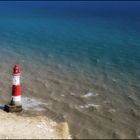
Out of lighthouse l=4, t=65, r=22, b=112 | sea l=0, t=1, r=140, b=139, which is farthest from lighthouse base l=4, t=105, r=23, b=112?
sea l=0, t=1, r=140, b=139

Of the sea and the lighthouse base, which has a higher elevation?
the lighthouse base

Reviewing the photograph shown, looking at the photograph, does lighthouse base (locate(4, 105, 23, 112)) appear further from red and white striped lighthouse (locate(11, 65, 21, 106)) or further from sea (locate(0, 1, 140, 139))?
sea (locate(0, 1, 140, 139))

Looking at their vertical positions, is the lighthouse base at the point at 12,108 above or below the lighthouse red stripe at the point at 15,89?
below

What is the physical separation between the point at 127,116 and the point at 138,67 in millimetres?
7495

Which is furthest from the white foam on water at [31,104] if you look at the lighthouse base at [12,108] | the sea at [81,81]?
the lighthouse base at [12,108]

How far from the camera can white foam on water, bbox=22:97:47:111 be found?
13.0 m

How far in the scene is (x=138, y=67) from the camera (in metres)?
20.0

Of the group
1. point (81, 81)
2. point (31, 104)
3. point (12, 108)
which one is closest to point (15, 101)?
point (12, 108)

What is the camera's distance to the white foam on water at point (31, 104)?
12952 mm

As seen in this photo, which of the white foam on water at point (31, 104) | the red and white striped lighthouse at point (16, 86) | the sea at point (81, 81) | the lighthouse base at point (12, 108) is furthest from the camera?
the white foam on water at point (31, 104)

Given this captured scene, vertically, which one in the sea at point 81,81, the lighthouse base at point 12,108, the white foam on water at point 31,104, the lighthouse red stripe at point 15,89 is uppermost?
the lighthouse red stripe at point 15,89

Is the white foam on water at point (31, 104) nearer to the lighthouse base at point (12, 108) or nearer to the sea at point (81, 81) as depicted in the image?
the sea at point (81, 81)

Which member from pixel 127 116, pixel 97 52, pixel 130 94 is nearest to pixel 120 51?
pixel 97 52

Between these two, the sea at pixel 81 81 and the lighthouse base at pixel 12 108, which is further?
the lighthouse base at pixel 12 108
